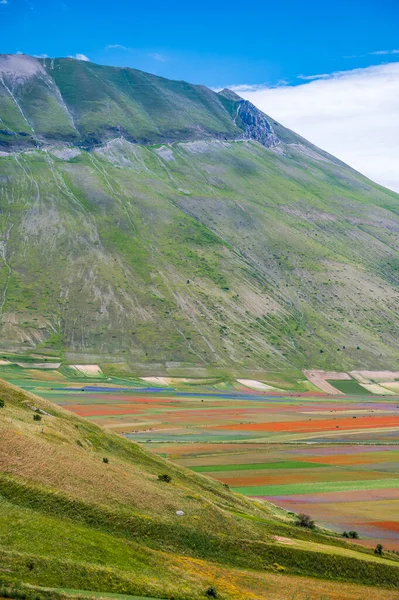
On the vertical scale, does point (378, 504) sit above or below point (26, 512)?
below

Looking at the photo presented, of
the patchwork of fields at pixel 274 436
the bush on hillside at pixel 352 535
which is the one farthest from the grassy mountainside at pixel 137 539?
the patchwork of fields at pixel 274 436

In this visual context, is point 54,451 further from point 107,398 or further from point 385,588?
point 107,398

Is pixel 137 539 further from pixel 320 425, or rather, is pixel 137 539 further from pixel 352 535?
pixel 320 425

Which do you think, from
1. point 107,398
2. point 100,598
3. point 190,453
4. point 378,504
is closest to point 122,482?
point 100,598

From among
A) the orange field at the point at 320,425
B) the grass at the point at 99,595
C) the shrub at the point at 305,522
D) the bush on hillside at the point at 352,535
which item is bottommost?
the orange field at the point at 320,425

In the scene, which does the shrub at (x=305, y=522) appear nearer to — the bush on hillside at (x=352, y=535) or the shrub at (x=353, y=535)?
the bush on hillside at (x=352, y=535)

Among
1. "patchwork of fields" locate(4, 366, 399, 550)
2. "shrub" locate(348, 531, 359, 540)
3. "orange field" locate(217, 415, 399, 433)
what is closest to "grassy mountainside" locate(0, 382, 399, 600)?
"shrub" locate(348, 531, 359, 540)

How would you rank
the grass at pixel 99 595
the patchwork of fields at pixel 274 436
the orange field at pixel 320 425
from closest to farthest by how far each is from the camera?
the grass at pixel 99 595, the patchwork of fields at pixel 274 436, the orange field at pixel 320 425
